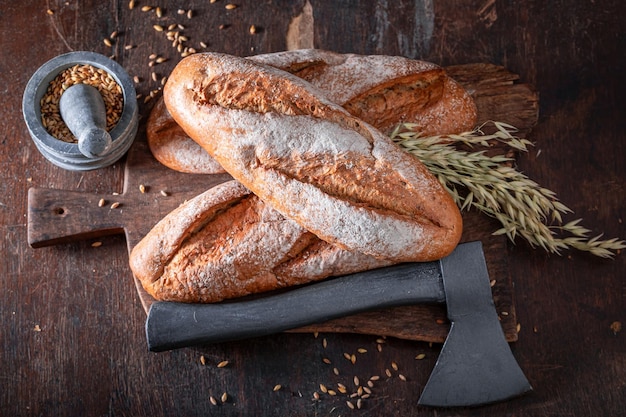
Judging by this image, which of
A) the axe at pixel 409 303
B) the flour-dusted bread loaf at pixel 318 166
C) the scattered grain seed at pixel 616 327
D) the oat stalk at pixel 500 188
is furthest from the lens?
the scattered grain seed at pixel 616 327

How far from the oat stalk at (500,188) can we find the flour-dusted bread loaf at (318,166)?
0.18m

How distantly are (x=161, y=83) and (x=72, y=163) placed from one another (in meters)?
0.45

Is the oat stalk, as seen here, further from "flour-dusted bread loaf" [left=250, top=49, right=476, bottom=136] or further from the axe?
A: the axe

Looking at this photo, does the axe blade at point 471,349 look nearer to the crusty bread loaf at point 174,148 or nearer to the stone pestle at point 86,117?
the crusty bread loaf at point 174,148

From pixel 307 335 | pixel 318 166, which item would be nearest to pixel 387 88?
pixel 318 166

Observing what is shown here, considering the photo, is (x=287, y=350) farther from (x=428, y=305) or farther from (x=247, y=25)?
(x=247, y=25)

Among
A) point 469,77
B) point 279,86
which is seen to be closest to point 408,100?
point 469,77

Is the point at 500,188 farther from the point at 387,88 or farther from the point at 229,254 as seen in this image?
the point at 229,254

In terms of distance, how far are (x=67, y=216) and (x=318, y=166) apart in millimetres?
959

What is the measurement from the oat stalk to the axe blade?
0.72 ft

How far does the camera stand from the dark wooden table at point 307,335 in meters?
2.27

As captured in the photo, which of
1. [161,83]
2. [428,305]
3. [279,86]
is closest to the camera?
[279,86]

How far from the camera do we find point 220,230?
2098mm

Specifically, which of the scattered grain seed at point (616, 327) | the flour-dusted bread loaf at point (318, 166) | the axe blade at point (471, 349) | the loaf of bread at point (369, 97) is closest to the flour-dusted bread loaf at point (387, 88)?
the loaf of bread at point (369, 97)
